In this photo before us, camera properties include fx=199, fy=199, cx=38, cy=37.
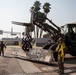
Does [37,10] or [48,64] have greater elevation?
[37,10]

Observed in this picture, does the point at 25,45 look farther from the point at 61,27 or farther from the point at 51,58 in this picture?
the point at 51,58

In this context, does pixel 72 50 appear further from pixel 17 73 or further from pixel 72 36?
pixel 17 73

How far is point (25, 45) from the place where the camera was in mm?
19109

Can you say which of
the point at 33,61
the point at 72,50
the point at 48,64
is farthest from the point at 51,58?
the point at 72,50

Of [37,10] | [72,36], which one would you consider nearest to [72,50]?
[72,36]

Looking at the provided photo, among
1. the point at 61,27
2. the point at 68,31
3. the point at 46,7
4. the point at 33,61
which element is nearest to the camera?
the point at 33,61

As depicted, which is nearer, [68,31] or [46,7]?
[68,31]

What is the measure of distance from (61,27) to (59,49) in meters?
7.45

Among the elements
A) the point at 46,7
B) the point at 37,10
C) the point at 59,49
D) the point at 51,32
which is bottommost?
the point at 59,49

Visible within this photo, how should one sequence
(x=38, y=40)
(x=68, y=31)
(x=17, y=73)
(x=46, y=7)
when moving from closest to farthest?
(x=17, y=73) < (x=68, y=31) < (x=38, y=40) < (x=46, y=7)

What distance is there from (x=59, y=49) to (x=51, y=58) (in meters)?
2.79

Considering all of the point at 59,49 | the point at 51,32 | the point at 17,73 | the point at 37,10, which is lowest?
the point at 17,73

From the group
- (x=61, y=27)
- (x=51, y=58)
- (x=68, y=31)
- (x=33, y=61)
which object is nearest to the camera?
(x=51, y=58)

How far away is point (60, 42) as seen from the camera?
1090cm
